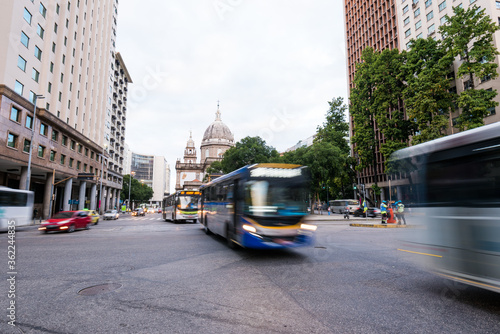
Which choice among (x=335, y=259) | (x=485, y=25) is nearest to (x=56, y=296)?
(x=335, y=259)

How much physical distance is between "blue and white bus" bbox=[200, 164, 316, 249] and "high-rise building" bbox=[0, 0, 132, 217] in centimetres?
2638

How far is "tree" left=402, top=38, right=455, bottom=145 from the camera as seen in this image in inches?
1228

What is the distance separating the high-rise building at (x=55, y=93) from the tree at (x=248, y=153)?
22118mm

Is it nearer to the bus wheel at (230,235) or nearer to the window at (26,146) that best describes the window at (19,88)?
the window at (26,146)

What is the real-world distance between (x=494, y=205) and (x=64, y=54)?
149ft

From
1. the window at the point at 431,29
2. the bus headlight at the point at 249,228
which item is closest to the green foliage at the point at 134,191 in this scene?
the window at the point at 431,29

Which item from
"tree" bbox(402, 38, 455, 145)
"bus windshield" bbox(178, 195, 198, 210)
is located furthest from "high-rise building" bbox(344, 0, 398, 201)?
"bus windshield" bbox(178, 195, 198, 210)

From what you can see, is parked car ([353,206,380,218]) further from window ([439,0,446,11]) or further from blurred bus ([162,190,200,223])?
window ([439,0,446,11])

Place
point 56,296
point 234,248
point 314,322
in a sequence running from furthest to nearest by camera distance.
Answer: point 234,248
point 56,296
point 314,322

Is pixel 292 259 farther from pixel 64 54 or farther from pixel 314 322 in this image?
pixel 64 54

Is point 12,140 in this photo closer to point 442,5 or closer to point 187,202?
point 187,202

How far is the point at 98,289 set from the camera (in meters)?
5.47

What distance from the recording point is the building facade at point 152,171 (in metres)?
164

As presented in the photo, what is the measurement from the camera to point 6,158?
85.0 feet
